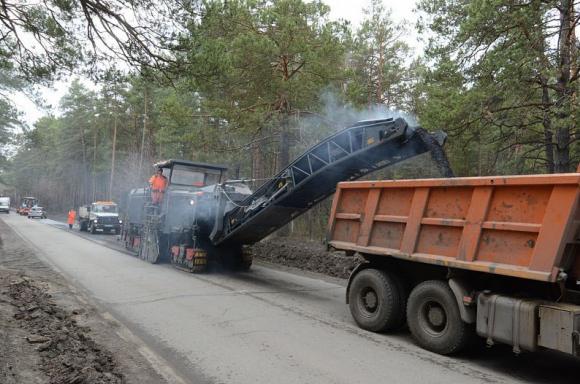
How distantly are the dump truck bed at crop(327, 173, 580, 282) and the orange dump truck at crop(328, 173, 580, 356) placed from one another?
1cm

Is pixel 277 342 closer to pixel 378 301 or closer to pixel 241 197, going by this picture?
pixel 378 301

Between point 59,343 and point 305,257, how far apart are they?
369 inches

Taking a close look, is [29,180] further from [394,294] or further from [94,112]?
[394,294]

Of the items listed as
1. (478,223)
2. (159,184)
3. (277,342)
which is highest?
(159,184)

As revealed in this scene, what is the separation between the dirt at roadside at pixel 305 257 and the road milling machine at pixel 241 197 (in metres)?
1.93

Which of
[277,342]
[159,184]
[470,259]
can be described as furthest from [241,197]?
[470,259]

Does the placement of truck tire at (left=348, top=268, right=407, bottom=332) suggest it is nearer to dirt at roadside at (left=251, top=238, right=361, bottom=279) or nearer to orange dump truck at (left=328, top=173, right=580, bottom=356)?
orange dump truck at (left=328, top=173, right=580, bottom=356)

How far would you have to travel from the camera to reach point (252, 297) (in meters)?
9.34

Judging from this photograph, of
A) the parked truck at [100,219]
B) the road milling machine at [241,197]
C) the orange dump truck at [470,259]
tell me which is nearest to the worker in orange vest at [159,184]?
the road milling machine at [241,197]

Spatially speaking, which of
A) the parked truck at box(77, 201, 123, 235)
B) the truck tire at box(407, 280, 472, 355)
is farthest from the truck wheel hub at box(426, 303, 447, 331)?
the parked truck at box(77, 201, 123, 235)

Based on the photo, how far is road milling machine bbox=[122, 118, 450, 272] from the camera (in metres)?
8.16

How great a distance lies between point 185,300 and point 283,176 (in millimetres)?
3188

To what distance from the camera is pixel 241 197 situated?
12.4 m

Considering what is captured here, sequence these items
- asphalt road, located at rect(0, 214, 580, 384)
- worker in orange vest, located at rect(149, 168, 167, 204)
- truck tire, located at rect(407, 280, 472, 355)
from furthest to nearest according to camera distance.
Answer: worker in orange vest, located at rect(149, 168, 167, 204)
truck tire, located at rect(407, 280, 472, 355)
asphalt road, located at rect(0, 214, 580, 384)
